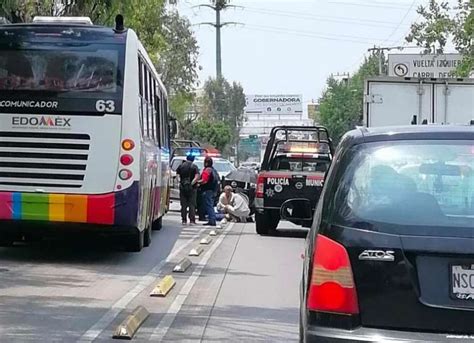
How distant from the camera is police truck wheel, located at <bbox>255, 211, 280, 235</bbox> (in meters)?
20.6

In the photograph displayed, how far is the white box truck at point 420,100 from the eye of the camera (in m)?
21.0

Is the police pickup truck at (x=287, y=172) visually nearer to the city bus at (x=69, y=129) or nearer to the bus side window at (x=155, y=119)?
the bus side window at (x=155, y=119)

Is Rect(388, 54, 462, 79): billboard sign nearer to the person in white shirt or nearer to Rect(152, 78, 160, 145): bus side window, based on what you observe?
the person in white shirt

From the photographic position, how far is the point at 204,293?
1147cm

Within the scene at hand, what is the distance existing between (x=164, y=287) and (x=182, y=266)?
2236 mm

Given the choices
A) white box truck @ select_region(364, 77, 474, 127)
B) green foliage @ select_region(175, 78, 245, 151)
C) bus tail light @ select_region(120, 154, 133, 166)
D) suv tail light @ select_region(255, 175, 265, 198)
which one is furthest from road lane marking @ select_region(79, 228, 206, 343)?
green foliage @ select_region(175, 78, 245, 151)

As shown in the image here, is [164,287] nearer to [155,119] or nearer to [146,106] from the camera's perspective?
[146,106]

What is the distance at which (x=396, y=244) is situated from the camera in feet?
16.1

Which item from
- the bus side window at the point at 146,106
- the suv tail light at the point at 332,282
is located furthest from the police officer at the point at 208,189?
the suv tail light at the point at 332,282

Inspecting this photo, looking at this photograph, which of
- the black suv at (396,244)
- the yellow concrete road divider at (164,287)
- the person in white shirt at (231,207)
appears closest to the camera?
the black suv at (396,244)

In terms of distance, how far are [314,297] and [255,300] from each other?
610 centimetres

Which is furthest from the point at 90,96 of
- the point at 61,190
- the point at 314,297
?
the point at 314,297

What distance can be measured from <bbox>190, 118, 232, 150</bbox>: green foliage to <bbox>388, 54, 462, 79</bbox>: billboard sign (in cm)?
4584

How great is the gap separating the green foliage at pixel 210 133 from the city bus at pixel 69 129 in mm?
67899
